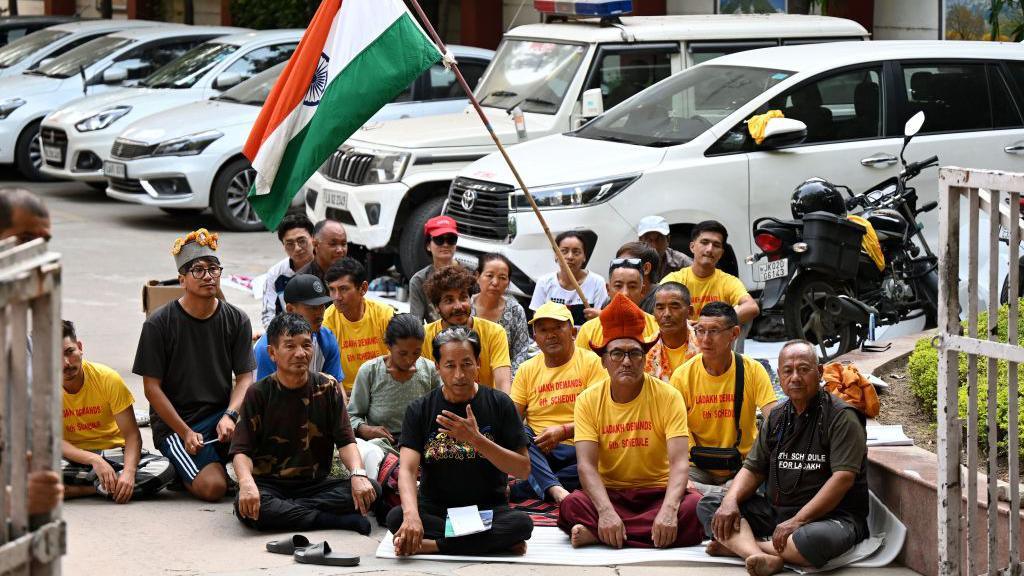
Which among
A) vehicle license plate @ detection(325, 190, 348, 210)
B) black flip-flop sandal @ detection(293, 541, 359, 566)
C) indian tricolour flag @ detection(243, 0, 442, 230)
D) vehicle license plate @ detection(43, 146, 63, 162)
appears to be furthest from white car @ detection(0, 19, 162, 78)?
black flip-flop sandal @ detection(293, 541, 359, 566)

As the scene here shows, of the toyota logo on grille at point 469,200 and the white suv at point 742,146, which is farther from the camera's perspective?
the toyota logo on grille at point 469,200

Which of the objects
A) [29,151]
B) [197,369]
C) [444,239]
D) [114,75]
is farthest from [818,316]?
[29,151]

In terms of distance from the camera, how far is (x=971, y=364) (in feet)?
16.6

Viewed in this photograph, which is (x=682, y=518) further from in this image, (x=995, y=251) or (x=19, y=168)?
(x=19, y=168)

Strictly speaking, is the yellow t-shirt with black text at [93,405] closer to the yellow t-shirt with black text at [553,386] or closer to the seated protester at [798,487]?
the yellow t-shirt with black text at [553,386]

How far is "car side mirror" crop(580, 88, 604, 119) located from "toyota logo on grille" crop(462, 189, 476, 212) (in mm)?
1327

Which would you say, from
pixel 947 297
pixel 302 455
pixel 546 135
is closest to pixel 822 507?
pixel 947 297

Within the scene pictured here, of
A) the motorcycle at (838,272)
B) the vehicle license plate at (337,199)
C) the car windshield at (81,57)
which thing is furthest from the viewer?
the car windshield at (81,57)

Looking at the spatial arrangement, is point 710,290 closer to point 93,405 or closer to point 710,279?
point 710,279

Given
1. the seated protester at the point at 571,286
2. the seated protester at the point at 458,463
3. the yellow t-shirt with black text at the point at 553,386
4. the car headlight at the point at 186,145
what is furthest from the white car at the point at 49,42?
the seated protester at the point at 458,463

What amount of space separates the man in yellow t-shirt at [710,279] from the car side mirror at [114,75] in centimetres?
1189

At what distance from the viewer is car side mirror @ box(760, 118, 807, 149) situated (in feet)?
32.2

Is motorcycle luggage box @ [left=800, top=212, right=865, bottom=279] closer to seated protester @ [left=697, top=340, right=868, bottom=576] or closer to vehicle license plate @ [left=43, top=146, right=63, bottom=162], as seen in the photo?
seated protester @ [left=697, top=340, right=868, bottom=576]

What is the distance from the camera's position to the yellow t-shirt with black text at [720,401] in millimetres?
7055
